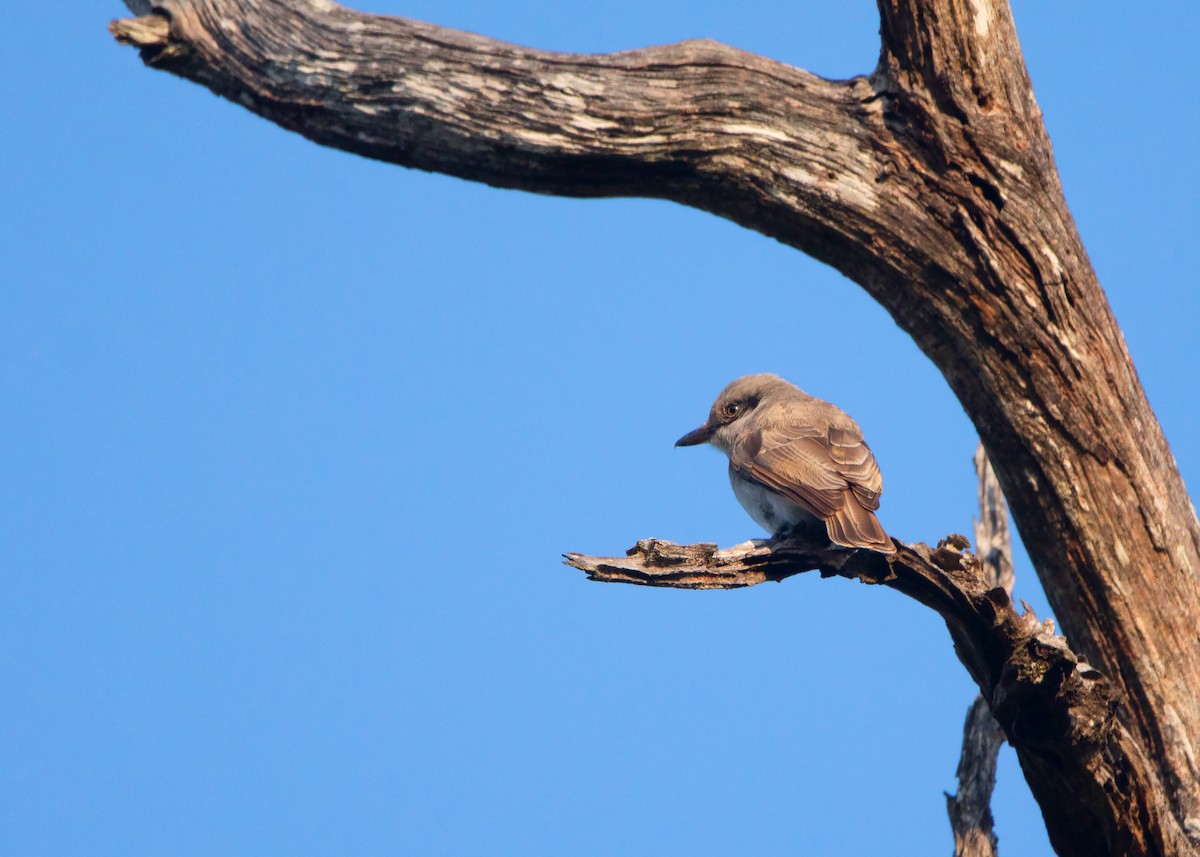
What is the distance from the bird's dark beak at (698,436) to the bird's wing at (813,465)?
1156 millimetres

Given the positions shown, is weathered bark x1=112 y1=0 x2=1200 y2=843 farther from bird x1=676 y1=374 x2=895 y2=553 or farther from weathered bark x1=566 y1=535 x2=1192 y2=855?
bird x1=676 y1=374 x2=895 y2=553

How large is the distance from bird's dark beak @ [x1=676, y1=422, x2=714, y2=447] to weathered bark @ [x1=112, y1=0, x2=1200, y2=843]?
3454mm

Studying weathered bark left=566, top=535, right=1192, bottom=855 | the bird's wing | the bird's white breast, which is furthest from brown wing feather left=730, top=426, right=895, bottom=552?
weathered bark left=566, top=535, right=1192, bottom=855

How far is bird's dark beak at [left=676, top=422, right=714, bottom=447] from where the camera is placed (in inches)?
362

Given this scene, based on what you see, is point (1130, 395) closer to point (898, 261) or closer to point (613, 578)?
point (898, 261)

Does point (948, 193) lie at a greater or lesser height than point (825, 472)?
greater

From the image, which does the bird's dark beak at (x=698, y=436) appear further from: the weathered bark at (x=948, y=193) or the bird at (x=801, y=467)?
the weathered bark at (x=948, y=193)

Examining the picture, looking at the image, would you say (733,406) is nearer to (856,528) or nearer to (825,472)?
(825,472)

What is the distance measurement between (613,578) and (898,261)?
2.09m

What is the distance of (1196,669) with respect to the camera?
5754 mm

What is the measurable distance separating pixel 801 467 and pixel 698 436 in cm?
217

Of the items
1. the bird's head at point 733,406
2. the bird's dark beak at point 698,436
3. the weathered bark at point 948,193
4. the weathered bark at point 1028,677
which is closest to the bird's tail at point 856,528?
the weathered bark at point 1028,677

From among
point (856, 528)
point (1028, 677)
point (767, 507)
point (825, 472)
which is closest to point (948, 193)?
point (856, 528)

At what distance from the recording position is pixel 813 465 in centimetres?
710
